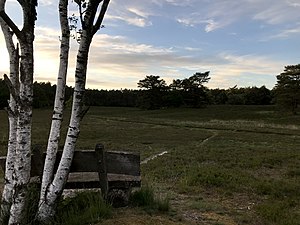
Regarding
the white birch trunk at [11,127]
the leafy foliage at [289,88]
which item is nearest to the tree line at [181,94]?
the leafy foliage at [289,88]

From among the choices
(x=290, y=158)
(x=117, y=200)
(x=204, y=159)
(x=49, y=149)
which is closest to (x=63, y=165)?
(x=49, y=149)

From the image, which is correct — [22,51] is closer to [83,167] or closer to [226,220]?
[83,167]

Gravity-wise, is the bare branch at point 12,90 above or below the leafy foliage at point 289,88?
below

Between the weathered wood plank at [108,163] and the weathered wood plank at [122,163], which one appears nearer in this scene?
the weathered wood plank at [108,163]

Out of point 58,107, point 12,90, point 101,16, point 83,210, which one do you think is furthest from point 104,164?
point 101,16

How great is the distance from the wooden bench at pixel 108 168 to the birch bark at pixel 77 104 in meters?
0.52

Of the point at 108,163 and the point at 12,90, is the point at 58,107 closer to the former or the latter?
the point at 12,90

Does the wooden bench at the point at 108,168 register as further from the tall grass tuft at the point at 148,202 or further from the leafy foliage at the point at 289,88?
the leafy foliage at the point at 289,88

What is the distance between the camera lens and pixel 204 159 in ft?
60.8

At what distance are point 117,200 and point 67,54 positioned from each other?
270 centimetres

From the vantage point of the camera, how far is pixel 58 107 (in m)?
6.10

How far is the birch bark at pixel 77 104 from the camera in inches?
234

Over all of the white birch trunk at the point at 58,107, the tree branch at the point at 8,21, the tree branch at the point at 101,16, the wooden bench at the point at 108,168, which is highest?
the tree branch at the point at 101,16

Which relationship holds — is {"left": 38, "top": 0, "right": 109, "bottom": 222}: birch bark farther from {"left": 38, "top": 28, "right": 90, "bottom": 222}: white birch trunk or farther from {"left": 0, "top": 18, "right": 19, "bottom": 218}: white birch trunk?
{"left": 0, "top": 18, "right": 19, "bottom": 218}: white birch trunk
